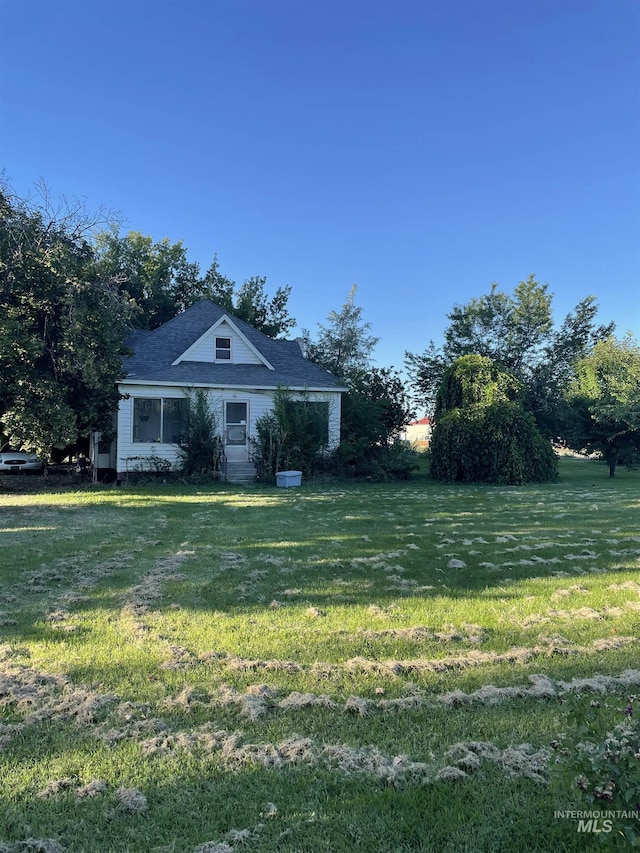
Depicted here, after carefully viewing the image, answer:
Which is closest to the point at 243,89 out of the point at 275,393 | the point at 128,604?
the point at 275,393

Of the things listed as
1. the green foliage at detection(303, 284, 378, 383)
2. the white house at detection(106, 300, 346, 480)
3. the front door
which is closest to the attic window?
the white house at detection(106, 300, 346, 480)

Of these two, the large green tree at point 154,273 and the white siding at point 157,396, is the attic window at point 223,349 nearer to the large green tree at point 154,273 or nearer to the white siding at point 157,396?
the white siding at point 157,396

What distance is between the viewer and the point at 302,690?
290cm

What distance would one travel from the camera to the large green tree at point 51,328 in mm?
11391

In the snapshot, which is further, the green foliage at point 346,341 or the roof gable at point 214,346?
the green foliage at point 346,341

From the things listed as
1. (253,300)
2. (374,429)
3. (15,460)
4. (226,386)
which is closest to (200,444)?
(226,386)

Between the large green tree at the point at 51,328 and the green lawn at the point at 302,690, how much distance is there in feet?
18.6

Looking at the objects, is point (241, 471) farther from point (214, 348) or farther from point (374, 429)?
point (374, 429)

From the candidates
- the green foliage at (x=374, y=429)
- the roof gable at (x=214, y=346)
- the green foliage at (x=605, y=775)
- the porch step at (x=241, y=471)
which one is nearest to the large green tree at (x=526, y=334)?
the green foliage at (x=374, y=429)

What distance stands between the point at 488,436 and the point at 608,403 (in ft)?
19.1

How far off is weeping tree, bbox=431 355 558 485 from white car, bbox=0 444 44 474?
14142 millimetres

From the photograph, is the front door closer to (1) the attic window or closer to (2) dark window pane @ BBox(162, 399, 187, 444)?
(2) dark window pane @ BBox(162, 399, 187, 444)

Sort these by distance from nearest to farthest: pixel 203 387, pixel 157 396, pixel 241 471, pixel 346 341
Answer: pixel 157 396 → pixel 203 387 → pixel 241 471 → pixel 346 341

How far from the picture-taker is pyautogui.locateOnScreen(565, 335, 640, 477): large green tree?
18984 mm
